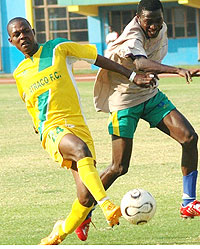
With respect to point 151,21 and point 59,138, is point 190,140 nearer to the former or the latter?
point 151,21

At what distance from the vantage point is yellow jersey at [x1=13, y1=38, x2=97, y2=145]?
21.6 ft

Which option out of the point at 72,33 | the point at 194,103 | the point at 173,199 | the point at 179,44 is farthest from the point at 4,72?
the point at 173,199

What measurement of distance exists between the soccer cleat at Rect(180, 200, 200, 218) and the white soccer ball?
1.19 metres

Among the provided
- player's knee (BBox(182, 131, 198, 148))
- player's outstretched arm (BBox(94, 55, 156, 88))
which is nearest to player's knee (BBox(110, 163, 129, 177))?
player's knee (BBox(182, 131, 198, 148))

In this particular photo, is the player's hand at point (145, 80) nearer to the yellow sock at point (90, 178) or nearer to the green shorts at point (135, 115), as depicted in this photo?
the green shorts at point (135, 115)

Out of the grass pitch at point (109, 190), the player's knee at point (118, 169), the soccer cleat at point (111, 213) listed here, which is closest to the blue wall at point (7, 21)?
the grass pitch at point (109, 190)

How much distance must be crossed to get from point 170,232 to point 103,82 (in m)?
1.64

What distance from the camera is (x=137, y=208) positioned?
20.4 ft

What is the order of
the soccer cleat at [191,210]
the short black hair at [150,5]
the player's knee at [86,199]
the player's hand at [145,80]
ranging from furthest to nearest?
1. the soccer cleat at [191,210]
2. the short black hair at [150,5]
3. the player's hand at [145,80]
4. the player's knee at [86,199]

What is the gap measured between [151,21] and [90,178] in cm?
173

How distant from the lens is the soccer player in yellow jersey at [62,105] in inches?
247

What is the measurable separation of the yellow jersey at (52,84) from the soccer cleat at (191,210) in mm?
1475

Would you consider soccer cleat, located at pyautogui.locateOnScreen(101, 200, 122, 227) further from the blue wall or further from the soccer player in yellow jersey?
the blue wall

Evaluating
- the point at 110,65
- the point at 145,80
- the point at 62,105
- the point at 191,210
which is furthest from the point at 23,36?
the point at 191,210
